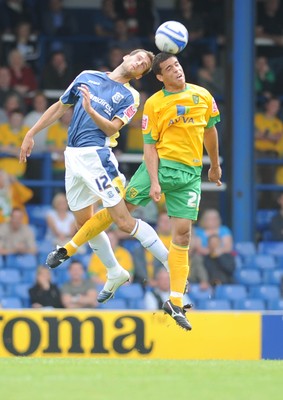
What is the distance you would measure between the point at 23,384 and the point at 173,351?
165 inches

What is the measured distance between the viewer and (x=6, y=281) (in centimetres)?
1568

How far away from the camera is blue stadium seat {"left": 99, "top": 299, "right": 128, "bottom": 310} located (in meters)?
15.3

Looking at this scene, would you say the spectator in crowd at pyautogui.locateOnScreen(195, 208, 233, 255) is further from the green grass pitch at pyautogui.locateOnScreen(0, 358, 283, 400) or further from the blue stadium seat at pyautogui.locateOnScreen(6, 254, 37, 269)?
the green grass pitch at pyautogui.locateOnScreen(0, 358, 283, 400)

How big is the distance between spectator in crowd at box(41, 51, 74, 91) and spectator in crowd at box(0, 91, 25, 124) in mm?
929

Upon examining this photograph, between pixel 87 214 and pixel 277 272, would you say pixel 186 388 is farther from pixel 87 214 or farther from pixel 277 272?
pixel 277 272

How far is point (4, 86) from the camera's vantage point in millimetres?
17609

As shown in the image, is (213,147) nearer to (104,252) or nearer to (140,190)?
(140,190)

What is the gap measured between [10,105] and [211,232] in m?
3.03

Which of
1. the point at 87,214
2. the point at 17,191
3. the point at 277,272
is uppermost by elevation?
the point at 87,214

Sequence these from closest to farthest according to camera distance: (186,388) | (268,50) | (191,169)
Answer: (186,388)
(191,169)
(268,50)

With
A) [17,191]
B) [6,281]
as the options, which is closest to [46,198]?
[17,191]

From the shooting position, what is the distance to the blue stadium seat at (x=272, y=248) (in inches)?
687

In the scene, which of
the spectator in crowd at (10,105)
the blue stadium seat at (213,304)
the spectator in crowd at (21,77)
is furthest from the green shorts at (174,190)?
the spectator in crowd at (21,77)

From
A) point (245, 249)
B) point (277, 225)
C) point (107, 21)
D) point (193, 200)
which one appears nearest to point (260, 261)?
point (245, 249)
